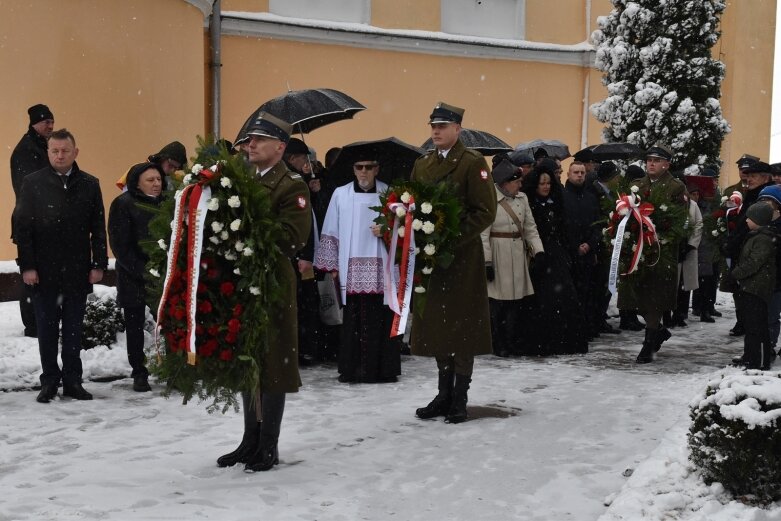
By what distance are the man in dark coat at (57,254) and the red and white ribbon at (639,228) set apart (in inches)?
184

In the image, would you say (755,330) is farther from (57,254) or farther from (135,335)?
(57,254)

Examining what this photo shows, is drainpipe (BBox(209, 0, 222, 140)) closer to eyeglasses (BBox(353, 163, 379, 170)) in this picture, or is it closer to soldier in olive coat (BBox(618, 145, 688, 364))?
eyeglasses (BBox(353, 163, 379, 170))

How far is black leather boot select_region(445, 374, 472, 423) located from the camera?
23.9 feet

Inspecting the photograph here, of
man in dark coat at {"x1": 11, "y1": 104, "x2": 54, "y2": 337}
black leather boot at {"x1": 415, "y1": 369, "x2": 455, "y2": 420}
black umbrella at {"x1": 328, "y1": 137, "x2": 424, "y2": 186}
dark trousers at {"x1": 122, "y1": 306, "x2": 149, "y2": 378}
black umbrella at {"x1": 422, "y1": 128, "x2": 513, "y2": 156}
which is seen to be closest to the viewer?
black leather boot at {"x1": 415, "y1": 369, "x2": 455, "y2": 420}

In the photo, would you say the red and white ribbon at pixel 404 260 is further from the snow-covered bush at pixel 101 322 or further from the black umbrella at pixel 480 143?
the black umbrella at pixel 480 143

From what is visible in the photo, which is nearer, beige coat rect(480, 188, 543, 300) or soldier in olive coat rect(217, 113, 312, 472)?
soldier in olive coat rect(217, 113, 312, 472)

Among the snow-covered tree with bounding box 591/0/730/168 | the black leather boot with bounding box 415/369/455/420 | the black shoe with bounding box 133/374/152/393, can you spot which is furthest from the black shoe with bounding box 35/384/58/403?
the snow-covered tree with bounding box 591/0/730/168

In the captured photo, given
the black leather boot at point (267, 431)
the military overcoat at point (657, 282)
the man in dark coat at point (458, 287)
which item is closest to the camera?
the black leather boot at point (267, 431)

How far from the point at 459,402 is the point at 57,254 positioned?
3.23 meters

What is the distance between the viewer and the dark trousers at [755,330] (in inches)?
367

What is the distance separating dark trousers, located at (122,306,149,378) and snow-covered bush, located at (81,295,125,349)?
2.54 feet

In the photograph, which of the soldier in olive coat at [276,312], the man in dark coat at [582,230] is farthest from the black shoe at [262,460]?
the man in dark coat at [582,230]

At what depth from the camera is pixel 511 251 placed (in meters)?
10.4

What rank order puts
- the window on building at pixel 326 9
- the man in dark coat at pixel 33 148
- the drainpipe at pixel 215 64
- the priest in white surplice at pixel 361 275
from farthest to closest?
the window on building at pixel 326 9
the drainpipe at pixel 215 64
the man in dark coat at pixel 33 148
the priest in white surplice at pixel 361 275
